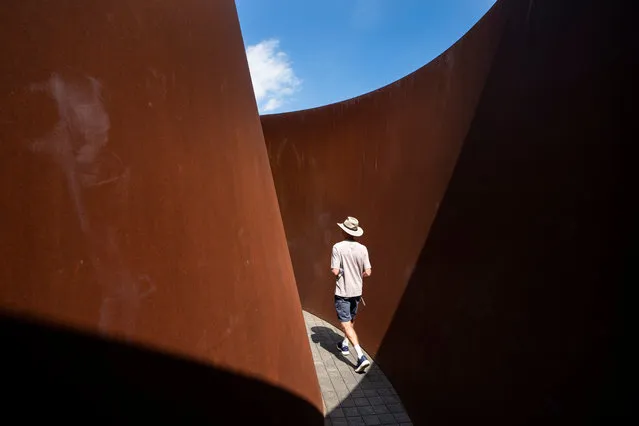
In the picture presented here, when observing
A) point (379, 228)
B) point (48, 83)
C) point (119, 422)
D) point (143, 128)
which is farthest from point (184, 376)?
point (379, 228)

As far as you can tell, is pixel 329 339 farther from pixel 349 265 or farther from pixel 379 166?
pixel 379 166

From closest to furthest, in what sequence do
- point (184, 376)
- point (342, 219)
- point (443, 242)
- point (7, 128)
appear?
point (7, 128) < point (184, 376) < point (443, 242) < point (342, 219)

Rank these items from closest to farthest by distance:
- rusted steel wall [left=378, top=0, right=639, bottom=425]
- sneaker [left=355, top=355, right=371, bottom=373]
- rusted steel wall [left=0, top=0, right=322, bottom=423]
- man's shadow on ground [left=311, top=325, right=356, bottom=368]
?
rusted steel wall [left=0, top=0, right=322, bottom=423], rusted steel wall [left=378, top=0, right=639, bottom=425], sneaker [left=355, top=355, right=371, bottom=373], man's shadow on ground [left=311, top=325, right=356, bottom=368]

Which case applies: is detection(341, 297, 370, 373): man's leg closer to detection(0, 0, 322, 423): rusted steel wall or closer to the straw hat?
the straw hat

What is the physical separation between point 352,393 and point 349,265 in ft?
4.10

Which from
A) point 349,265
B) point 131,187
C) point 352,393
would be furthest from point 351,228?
point 131,187

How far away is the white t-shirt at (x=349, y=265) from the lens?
4293 millimetres

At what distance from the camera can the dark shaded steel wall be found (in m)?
1.82

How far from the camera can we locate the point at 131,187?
54.6 inches

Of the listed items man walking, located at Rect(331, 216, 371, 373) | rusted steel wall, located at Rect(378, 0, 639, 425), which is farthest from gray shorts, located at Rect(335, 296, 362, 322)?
rusted steel wall, located at Rect(378, 0, 639, 425)

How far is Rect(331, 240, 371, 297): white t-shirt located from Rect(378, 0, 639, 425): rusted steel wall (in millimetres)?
1102

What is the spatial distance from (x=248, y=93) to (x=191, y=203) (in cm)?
126

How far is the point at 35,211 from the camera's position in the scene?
1.14 metres

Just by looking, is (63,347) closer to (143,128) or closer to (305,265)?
(143,128)
